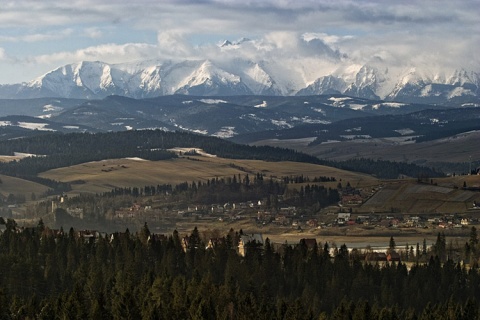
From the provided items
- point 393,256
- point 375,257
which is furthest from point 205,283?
point 393,256

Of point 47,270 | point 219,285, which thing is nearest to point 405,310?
point 219,285

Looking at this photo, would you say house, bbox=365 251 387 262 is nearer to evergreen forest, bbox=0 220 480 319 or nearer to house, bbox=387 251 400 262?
house, bbox=387 251 400 262

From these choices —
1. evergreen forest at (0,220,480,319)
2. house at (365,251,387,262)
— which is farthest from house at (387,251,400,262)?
evergreen forest at (0,220,480,319)

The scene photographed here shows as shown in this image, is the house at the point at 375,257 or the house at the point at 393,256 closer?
the house at the point at 393,256

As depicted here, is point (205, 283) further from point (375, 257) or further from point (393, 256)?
point (393, 256)

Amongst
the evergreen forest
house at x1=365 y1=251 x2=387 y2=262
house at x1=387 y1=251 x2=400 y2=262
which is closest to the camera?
the evergreen forest

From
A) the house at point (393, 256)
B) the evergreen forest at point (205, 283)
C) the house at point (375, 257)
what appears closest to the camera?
the evergreen forest at point (205, 283)

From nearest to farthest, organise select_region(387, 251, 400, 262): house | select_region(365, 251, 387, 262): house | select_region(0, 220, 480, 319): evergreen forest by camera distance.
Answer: select_region(0, 220, 480, 319): evergreen forest < select_region(387, 251, 400, 262): house < select_region(365, 251, 387, 262): house

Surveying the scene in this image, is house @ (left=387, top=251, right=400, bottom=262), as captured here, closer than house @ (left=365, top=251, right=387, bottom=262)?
Yes

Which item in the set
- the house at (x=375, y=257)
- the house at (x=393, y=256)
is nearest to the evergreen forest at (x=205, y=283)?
the house at (x=375, y=257)

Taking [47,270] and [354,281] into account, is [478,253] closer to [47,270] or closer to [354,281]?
[354,281]

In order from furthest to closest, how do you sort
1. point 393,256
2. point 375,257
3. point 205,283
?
point 393,256
point 375,257
point 205,283

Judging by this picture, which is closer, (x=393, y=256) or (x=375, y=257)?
(x=375, y=257)

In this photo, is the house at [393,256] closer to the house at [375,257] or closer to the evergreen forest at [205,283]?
the house at [375,257]
